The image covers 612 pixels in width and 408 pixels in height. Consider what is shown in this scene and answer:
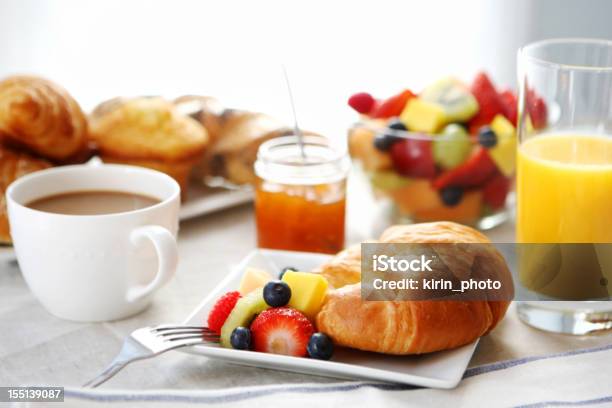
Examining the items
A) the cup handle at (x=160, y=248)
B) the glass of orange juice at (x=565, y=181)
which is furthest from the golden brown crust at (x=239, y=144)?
the glass of orange juice at (x=565, y=181)

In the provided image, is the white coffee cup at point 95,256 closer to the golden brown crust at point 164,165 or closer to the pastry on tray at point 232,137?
the golden brown crust at point 164,165

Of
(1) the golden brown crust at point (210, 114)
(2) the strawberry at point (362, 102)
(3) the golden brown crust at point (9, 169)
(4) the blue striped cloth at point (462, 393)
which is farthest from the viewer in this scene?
(1) the golden brown crust at point (210, 114)

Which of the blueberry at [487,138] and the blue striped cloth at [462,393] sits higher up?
the blueberry at [487,138]

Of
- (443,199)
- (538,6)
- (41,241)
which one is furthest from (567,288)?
(538,6)

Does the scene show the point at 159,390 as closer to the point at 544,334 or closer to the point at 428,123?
the point at 544,334

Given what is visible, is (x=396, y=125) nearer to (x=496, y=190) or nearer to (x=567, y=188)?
(x=496, y=190)
